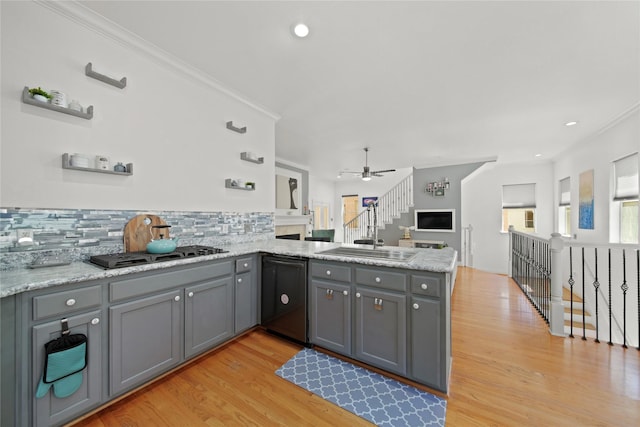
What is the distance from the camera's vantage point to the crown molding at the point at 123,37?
1807 millimetres

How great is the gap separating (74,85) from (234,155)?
1.54m

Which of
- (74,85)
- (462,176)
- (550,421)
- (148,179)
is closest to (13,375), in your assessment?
(148,179)

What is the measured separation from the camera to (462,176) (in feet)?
21.5

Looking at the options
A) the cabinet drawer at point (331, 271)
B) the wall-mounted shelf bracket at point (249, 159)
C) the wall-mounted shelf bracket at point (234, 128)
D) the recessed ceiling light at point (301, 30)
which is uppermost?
the recessed ceiling light at point (301, 30)

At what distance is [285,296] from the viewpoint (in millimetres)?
2531

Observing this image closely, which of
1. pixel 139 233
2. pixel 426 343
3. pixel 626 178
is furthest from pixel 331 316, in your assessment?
pixel 626 178

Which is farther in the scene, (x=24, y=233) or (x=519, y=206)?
(x=519, y=206)

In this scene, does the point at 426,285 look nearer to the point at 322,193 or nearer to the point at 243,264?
the point at 243,264

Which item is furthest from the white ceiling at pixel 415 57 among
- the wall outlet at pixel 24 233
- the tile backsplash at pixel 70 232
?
the wall outlet at pixel 24 233

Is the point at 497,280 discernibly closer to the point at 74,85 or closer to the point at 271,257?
the point at 271,257

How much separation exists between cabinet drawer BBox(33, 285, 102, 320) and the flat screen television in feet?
23.2

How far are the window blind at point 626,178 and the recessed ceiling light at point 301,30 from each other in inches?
180

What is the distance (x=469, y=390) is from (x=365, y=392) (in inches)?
31.1

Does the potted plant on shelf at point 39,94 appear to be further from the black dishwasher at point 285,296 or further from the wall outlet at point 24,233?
the black dishwasher at point 285,296
